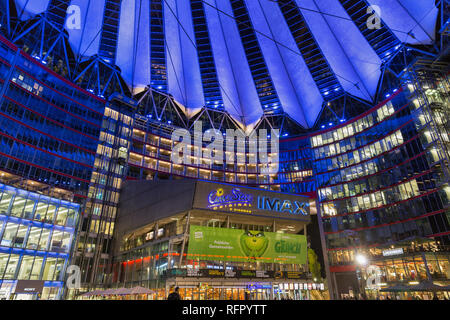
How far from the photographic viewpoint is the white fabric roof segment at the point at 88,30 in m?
54.4

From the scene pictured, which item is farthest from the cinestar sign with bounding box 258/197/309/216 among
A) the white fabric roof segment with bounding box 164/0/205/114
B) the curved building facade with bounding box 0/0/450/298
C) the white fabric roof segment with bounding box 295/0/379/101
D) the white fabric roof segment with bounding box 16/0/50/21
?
the white fabric roof segment with bounding box 16/0/50/21

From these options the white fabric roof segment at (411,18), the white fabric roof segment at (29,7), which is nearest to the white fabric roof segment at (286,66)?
the white fabric roof segment at (411,18)

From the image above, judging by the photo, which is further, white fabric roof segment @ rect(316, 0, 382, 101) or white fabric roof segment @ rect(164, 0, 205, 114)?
white fabric roof segment @ rect(164, 0, 205, 114)

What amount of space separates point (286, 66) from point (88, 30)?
144 feet

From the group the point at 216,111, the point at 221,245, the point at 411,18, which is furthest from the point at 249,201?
the point at 411,18

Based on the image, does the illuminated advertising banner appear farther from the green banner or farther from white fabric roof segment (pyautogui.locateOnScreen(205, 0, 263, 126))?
white fabric roof segment (pyautogui.locateOnScreen(205, 0, 263, 126))

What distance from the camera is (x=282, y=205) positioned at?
44844 millimetres

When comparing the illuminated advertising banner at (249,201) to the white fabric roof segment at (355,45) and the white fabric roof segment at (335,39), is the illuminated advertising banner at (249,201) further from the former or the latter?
the white fabric roof segment at (355,45)

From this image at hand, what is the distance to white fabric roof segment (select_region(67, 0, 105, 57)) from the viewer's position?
54.4 meters

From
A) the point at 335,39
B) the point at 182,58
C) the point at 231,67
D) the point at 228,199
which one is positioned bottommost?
the point at 228,199

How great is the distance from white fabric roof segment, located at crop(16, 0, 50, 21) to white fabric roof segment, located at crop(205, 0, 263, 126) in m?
31.1

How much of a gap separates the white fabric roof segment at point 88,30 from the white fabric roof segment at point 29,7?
17.6ft

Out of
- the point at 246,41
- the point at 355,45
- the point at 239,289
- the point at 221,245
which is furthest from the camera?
the point at 246,41

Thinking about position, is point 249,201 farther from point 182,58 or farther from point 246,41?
point 182,58
